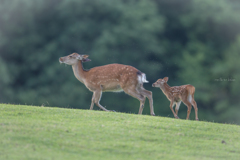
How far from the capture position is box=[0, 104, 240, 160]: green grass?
554cm

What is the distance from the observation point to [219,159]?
19.0 feet

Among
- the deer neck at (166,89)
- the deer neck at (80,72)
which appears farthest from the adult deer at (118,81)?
the deer neck at (166,89)

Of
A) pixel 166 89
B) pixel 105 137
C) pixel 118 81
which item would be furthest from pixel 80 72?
pixel 105 137

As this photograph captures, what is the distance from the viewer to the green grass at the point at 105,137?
5539mm

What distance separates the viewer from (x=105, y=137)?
634 centimetres

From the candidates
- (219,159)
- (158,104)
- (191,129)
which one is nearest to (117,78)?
(191,129)

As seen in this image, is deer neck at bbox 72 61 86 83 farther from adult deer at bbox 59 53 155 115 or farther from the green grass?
the green grass

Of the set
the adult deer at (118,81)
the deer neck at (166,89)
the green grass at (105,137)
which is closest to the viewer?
the green grass at (105,137)

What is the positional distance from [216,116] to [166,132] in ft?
44.5

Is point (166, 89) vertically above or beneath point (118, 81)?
above

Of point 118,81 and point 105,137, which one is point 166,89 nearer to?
point 118,81

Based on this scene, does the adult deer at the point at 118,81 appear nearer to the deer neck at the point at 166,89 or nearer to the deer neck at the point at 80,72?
the deer neck at the point at 80,72

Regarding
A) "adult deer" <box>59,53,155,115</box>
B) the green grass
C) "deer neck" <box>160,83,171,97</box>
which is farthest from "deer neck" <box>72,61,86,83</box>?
the green grass

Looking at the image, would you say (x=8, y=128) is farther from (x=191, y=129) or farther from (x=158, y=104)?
(x=158, y=104)
